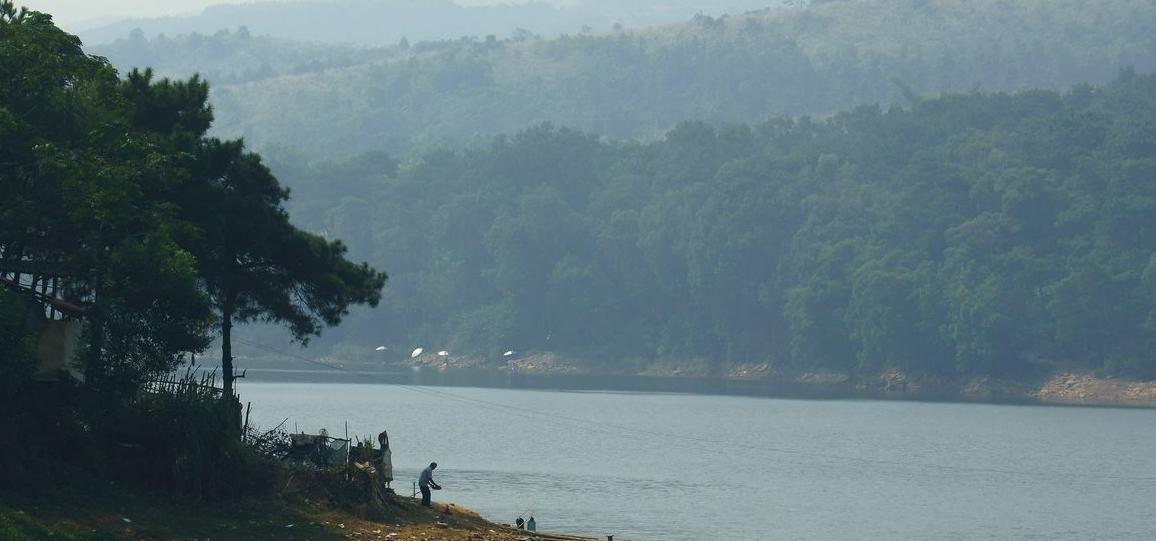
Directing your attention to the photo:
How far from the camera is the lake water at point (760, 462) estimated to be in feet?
182

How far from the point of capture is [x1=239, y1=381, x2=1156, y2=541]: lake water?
55500 mm

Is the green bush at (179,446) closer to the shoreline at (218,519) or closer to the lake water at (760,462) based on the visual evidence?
the shoreline at (218,519)

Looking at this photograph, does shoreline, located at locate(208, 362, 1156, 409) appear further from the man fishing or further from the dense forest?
the dense forest

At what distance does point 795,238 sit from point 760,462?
276 feet

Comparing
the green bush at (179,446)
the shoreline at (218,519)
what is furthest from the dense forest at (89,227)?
the shoreline at (218,519)

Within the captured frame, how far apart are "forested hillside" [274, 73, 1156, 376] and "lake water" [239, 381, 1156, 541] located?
18963mm

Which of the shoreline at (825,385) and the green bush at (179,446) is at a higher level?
the shoreline at (825,385)

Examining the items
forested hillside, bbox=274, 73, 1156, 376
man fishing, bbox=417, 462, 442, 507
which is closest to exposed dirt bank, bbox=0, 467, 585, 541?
man fishing, bbox=417, 462, 442, 507

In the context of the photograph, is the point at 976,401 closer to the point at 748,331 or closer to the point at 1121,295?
the point at 1121,295

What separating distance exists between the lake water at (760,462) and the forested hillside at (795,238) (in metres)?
19.0

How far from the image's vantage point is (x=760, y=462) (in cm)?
7450

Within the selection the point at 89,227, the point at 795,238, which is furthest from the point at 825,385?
the point at 89,227

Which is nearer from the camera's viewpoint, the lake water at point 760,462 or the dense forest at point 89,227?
the dense forest at point 89,227

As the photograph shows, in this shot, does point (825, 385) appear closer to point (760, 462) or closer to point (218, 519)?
point (760, 462)
